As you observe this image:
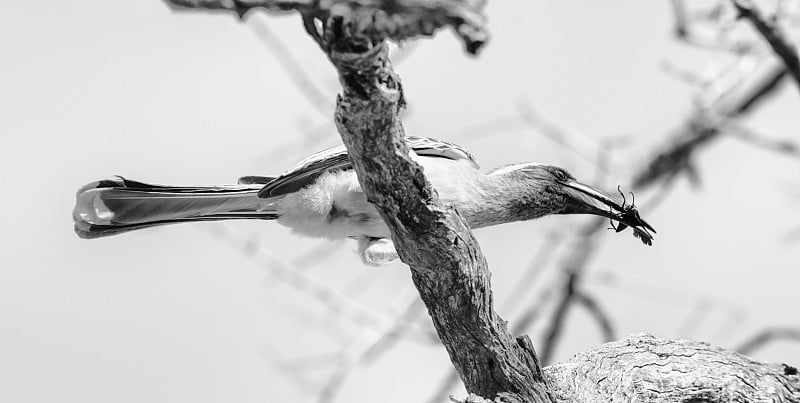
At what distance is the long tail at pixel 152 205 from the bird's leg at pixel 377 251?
1.82 ft

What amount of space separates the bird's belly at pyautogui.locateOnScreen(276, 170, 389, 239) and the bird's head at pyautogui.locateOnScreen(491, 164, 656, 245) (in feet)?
2.69

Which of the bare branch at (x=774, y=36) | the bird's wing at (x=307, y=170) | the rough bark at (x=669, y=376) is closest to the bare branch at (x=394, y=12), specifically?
the rough bark at (x=669, y=376)

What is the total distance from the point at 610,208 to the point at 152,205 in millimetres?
2573

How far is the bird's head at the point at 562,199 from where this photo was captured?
531 cm

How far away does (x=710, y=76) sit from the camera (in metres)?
7.23

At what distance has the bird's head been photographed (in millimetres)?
5312

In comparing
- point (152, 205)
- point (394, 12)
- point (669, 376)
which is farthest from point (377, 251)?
point (394, 12)

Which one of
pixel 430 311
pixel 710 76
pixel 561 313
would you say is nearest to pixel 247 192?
pixel 430 311

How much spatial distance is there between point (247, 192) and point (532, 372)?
2.13m

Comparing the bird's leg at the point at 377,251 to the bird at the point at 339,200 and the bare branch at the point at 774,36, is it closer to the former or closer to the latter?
the bird at the point at 339,200

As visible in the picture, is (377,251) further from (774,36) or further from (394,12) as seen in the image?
(394,12)

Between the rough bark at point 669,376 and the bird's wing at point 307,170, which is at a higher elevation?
the bird's wing at point 307,170

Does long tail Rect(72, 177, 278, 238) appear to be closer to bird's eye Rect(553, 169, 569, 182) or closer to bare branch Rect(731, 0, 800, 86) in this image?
bird's eye Rect(553, 169, 569, 182)

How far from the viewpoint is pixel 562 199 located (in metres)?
5.46
